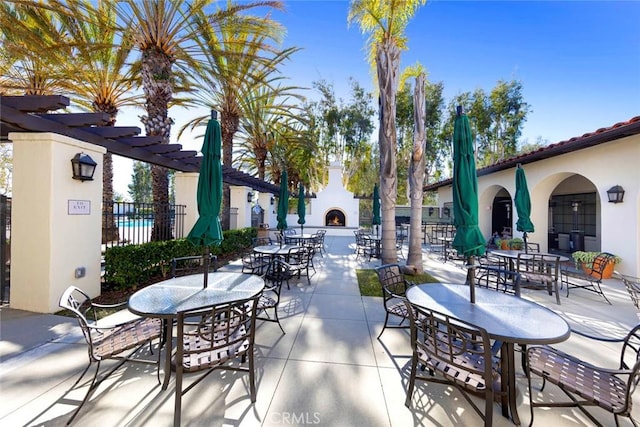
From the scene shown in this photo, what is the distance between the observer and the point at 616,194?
623 cm

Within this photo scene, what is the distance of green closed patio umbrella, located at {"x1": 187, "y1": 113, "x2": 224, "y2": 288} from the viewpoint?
10.9 feet

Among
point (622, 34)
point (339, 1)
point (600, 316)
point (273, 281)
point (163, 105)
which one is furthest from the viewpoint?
point (622, 34)

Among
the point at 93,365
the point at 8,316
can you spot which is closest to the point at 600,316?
the point at 93,365

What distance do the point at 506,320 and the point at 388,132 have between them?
224 inches

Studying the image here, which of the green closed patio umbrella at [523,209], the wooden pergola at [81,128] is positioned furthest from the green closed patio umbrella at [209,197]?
the green closed patio umbrella at [523,209]

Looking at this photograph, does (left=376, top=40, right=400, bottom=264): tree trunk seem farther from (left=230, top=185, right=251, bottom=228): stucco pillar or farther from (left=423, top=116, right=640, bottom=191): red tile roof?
(left=230, top=185, right=251, bottom=228): stucco pillar

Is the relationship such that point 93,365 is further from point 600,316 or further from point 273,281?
point 600,316

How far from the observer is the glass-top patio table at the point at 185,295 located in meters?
2.33

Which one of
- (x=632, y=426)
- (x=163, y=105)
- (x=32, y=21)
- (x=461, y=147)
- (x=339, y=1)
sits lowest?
(x=632, y=426)

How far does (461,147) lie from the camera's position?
3.10 metres

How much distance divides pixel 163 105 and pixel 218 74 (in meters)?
2.32

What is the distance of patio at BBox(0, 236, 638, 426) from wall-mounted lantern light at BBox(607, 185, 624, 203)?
3.83 metres

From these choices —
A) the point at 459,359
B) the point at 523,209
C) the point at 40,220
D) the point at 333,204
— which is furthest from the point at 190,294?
the point at 333,204

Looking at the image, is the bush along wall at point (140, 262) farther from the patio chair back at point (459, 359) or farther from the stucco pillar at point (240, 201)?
the patio chair back at point (459, 359)
